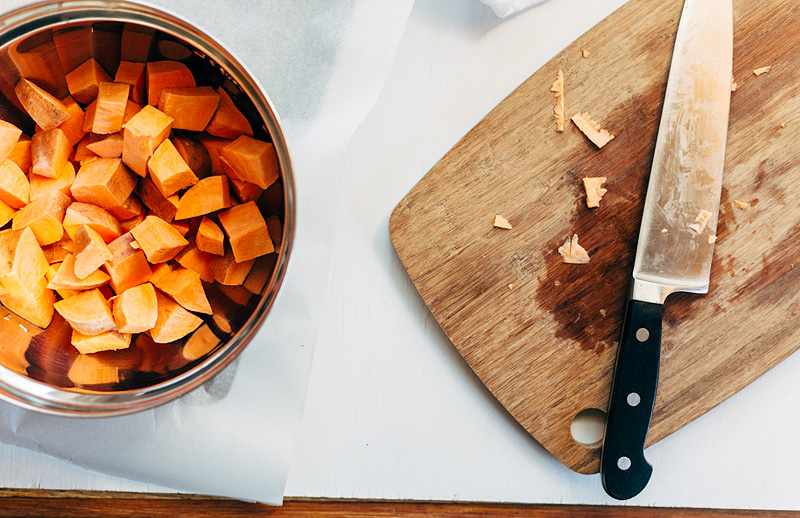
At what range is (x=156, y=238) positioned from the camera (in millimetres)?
738

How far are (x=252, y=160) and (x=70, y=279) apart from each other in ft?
0.98

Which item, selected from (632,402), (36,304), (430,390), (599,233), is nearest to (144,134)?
(36,304)

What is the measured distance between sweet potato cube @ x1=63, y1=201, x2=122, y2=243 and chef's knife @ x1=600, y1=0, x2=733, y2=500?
82 centimetres

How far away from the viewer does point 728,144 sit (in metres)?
0.91

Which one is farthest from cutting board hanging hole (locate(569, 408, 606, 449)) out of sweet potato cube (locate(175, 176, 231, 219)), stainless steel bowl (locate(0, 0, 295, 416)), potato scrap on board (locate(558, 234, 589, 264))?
sweet potato cube (locate(175, 176, 231, 219))

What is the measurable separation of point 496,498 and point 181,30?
0.93 metres

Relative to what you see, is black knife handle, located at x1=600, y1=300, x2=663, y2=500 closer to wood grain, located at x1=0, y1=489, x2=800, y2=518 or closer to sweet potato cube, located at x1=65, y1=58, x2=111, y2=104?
wood grain, located at x1=0, y1=489, x2=800, y2=518

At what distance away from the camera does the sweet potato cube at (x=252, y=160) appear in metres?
0.74

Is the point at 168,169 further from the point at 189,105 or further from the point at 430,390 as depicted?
the point at 430,390

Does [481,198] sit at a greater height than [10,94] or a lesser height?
lesser

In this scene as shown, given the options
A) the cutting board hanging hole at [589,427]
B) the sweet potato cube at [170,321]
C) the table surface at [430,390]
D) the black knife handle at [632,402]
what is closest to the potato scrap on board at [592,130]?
the table surface at [430,390]

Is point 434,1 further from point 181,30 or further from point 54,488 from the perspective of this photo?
point 54,488

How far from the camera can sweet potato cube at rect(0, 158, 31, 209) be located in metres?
0.73

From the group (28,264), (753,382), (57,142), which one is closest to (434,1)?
(57,142)
